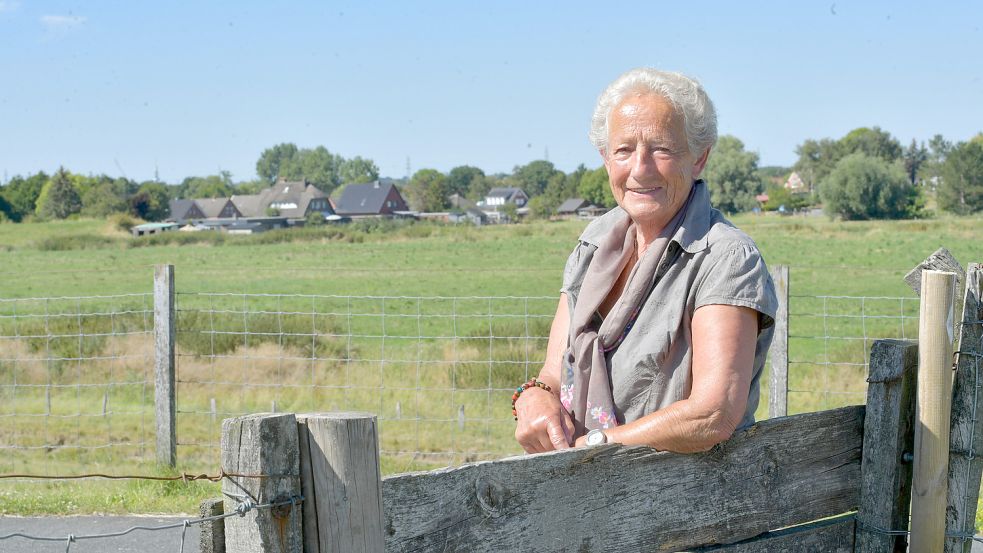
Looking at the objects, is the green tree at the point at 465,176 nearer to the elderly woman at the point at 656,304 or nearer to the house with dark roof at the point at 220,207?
the house with dark roof at the point at 220,207

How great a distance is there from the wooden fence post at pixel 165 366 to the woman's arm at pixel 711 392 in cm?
598

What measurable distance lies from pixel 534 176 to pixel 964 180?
7276 cm

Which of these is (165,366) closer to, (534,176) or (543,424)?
(543,424)

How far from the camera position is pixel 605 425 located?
7.94ft

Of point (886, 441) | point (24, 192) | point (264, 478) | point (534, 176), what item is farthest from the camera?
point (534, 176)

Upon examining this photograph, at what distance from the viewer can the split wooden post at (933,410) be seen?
2623 mm

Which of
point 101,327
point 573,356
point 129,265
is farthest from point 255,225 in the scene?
point 573,356

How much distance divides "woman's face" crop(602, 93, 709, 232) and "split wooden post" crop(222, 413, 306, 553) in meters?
1.17

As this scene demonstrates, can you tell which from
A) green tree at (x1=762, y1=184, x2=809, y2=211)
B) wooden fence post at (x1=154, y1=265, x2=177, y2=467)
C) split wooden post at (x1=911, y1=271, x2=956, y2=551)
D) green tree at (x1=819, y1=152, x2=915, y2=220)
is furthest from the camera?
green tree at (x1=762, y1=184, x2=809, y2=211)

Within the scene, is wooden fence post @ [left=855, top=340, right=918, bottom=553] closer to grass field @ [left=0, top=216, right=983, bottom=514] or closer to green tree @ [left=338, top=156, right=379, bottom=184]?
grass field @ [left=0, top=216, right=983, bottom=514]

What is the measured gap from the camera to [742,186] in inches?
3597

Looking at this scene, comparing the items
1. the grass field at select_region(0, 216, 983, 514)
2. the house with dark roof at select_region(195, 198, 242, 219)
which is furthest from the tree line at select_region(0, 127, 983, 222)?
the grass field at select_region(0, 216, 983, 514)

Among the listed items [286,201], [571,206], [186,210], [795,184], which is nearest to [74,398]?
[571,206]

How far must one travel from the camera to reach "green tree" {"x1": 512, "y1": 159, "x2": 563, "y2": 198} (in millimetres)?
145250
